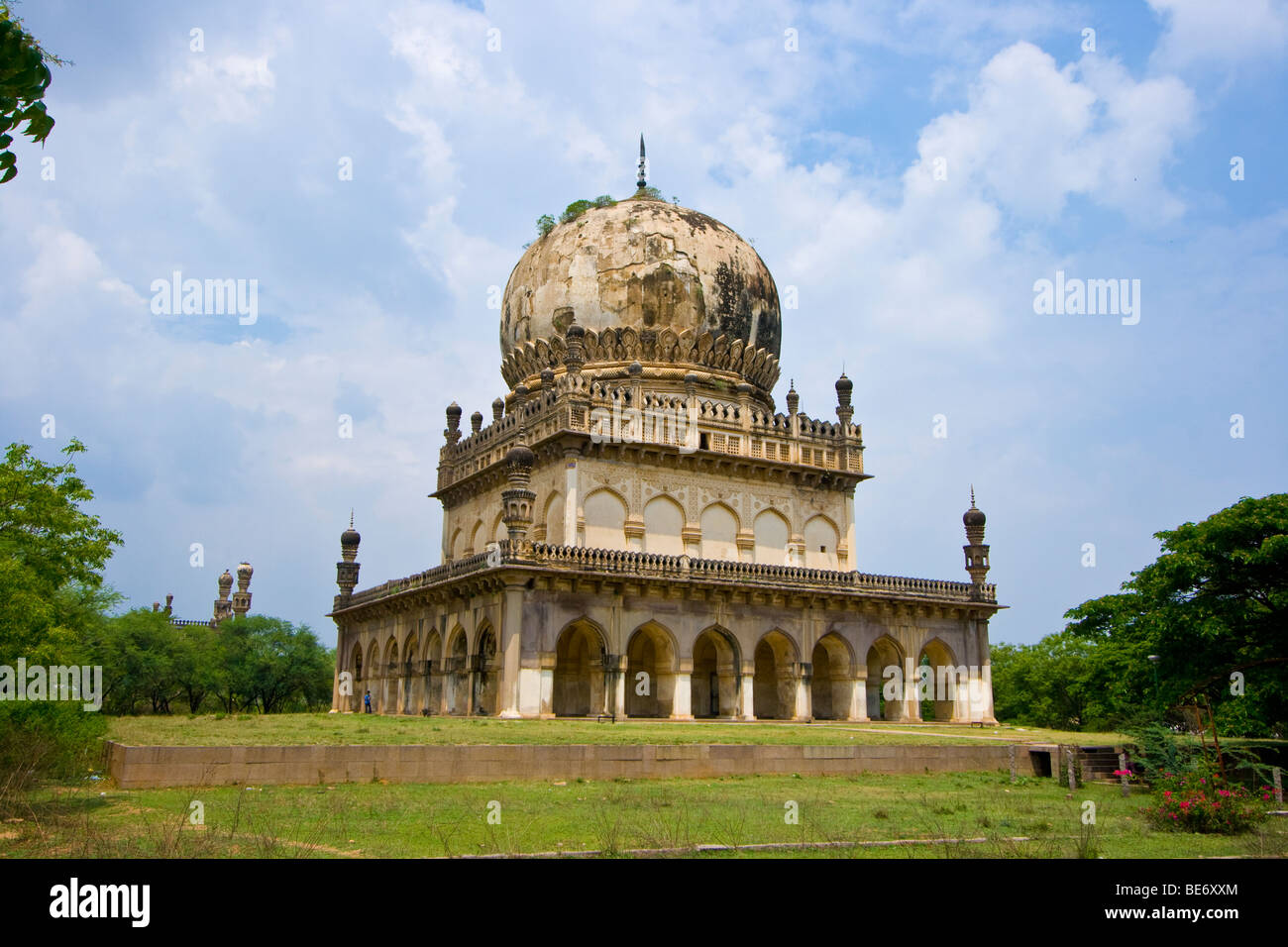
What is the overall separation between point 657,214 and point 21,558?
83.2ft

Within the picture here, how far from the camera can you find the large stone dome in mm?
38156

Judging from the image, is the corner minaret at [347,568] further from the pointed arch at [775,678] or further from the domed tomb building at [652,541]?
the pointed arch at [775,678]

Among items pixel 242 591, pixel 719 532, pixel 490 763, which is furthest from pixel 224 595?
pixel 490 763

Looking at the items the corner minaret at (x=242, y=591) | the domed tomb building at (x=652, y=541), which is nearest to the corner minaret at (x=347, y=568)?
the domed tomb building at (x=652, y=541)

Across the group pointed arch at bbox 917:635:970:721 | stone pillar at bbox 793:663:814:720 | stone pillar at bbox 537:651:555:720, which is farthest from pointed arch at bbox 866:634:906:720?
stone pillar at bbox 537:651:555:720

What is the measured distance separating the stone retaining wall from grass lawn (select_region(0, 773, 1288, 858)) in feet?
1.06

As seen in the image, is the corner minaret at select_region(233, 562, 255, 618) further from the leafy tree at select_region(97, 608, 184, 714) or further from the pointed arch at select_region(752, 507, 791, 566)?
the pointed arch at select_region(752, 507, 791, 566)

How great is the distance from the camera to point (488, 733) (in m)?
21.0

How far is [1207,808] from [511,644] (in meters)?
19.3

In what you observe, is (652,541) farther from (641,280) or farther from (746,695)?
(641,280)

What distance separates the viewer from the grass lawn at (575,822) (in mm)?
9758

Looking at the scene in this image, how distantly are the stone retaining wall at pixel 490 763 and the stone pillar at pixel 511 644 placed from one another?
12351mm
